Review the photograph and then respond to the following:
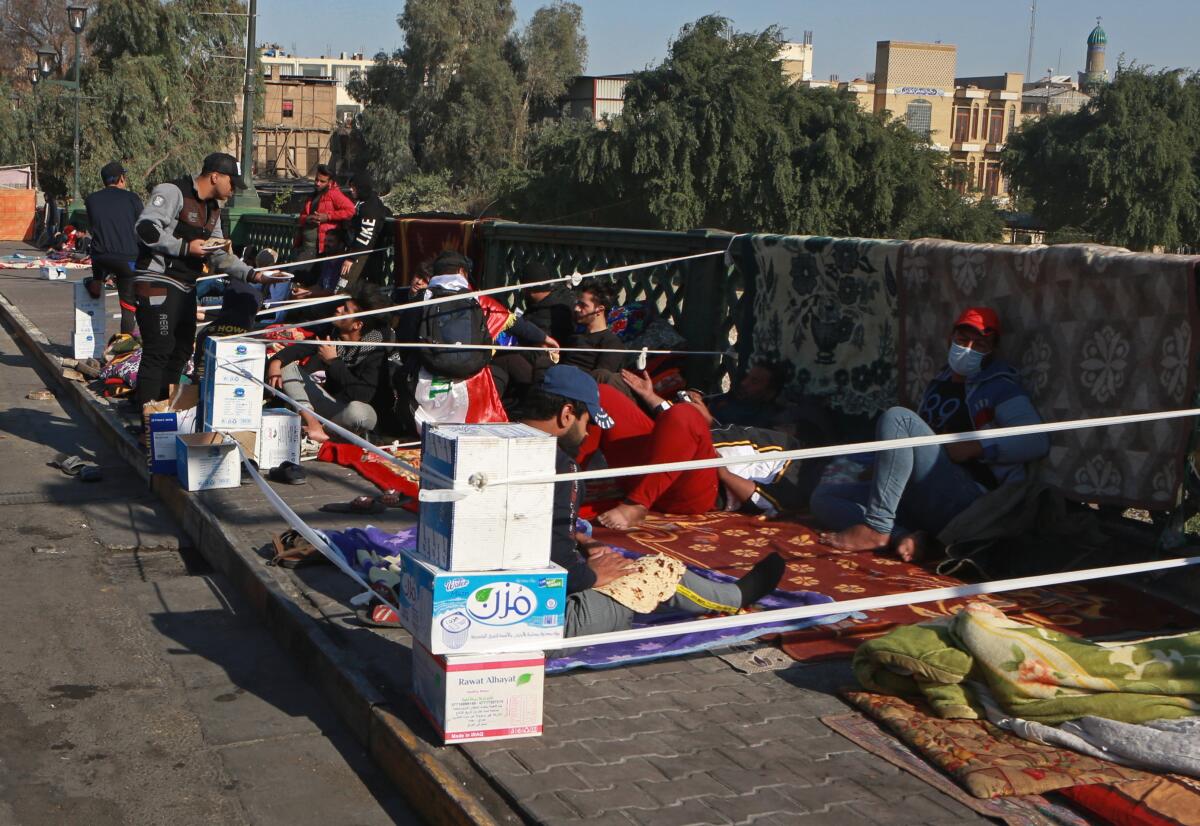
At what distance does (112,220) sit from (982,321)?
362 inches

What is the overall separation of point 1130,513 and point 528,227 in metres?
5.99

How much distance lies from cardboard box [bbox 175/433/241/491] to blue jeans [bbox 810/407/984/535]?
3.62 metres

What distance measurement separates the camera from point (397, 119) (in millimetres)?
76062

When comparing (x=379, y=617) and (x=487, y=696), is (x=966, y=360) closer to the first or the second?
(x=379, y=617)

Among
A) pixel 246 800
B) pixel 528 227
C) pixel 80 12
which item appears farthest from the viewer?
pixel 80 12

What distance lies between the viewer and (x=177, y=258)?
9125mm

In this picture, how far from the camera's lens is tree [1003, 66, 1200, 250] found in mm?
66375

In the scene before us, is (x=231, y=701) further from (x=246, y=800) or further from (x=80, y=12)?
(x=80, y=12)

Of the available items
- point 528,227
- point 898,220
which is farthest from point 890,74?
point 528,227

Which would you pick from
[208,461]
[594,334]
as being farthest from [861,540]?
[208,461]

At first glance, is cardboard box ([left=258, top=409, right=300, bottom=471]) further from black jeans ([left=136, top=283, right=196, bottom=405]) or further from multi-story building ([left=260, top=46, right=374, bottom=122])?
multi-story building ([left=260, top=46, right=374, bottom=122])

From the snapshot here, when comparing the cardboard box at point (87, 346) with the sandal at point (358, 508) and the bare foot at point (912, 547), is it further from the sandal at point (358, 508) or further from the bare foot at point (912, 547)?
the bare foot at point (912, 547)

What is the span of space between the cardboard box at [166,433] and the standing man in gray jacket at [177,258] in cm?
135

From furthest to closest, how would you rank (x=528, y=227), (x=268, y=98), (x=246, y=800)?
1. (x=268, y=98)
2. (x=528, y=227)
3. (x=246, y=800)
